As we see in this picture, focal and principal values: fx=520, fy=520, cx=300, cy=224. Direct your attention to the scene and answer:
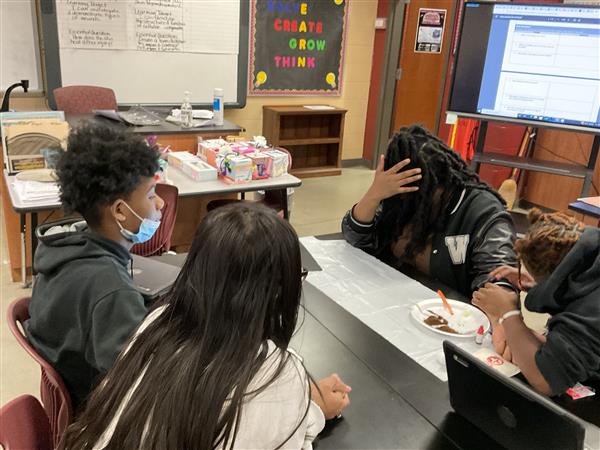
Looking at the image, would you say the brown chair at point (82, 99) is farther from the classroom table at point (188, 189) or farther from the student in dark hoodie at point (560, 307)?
the student in dark hoodie at point (560, 307)

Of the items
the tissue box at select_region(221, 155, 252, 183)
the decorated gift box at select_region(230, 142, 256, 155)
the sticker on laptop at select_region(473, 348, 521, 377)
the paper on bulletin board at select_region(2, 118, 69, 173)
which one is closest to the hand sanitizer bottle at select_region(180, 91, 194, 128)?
the decorated gift box at select_region(230, 142, 256, 155)

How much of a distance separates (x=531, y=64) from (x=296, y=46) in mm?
2954

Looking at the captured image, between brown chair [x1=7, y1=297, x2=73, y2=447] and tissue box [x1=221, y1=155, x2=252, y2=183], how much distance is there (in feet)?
5.26

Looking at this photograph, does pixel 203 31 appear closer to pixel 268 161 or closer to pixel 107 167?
pixel 268 161

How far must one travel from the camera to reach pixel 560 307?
3.72ft

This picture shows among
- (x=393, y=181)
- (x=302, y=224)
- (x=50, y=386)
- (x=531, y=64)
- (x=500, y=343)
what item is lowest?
(x=302, y=224)

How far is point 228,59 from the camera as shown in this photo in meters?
4.94

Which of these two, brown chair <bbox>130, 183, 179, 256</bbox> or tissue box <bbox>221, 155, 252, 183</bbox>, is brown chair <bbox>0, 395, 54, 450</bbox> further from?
tissue box <bbox>221, 155, 252, 183</bbox>

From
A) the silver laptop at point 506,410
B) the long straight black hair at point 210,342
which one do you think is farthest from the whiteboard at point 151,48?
the silver laptop at point 506,410

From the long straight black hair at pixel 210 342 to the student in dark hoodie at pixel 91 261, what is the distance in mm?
267

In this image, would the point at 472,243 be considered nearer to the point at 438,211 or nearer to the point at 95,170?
the point at 438,211

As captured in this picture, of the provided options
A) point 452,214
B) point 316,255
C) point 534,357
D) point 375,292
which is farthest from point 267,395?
point 452,214

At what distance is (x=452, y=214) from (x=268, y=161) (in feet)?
4.47

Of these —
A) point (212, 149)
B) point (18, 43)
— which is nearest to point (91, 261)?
point (212, 149)
